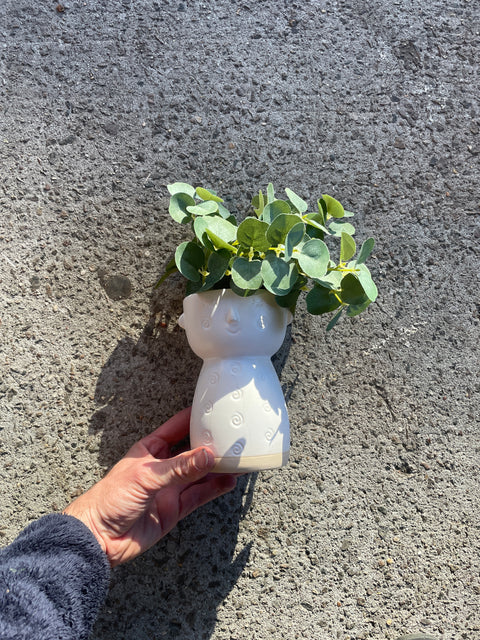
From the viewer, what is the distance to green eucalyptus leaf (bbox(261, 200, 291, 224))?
836 millimetres

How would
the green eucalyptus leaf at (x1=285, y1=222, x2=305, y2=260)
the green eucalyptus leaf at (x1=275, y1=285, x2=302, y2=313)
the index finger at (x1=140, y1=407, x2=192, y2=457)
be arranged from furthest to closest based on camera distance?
the index finger at (x1=140, y1=407, x2=192, y2=457) < the green eucalyptus leaf at (x1=275, y1=285, x2=302, y2=313) < the green eucalyptus leaf at (x1=285, y1=222, x2=305, y2=260)

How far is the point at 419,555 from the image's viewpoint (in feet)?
3.54

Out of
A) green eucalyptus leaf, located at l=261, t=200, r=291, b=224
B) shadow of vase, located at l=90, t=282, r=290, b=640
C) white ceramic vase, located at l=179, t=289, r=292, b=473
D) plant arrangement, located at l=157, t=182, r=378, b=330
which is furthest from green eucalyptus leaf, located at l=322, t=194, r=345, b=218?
shadow of vase, located at l=90, t=282, r=290, b=640

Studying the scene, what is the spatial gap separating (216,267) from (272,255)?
0.33 ft

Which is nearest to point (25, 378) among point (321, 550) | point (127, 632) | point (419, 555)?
point (127, 632)

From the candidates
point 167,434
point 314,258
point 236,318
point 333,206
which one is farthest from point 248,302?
point 167,434

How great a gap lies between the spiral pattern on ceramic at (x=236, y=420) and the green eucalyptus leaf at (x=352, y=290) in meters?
0.27

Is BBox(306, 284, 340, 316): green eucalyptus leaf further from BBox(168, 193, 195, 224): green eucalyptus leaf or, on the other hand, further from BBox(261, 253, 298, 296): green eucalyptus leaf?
BBox(168, 193, 195, 224): green eucalyptus leaf

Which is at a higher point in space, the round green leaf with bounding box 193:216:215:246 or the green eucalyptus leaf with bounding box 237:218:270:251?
the green eucalyptus leaf with bounding box 237:218:270:251

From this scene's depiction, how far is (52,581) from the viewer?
0.83 metres

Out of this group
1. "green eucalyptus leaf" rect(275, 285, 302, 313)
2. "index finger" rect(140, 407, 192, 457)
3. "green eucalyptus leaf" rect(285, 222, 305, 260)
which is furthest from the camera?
"index finger" rect(140, 407, 192, 457)

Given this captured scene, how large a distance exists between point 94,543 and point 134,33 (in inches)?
43.3

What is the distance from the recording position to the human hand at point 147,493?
87 centimetres

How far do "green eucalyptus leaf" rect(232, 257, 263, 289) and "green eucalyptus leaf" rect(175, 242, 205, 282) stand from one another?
10 cm
